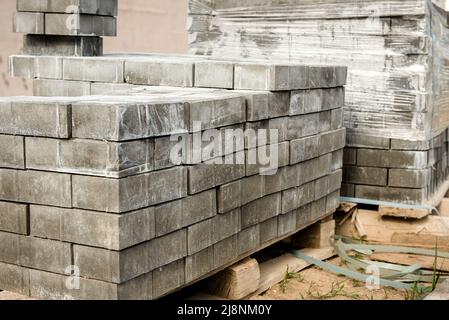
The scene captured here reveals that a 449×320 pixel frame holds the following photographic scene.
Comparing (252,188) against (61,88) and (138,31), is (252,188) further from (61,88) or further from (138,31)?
(138,31)

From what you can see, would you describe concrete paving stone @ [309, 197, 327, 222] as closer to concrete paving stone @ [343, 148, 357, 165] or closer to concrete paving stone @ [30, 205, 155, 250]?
concrete paving stone @ [343, 148, 357, 165]

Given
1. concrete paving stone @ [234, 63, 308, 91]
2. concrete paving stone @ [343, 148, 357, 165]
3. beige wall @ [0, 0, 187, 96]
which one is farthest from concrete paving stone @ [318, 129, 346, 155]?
beige wall @ [0, 0, 187, 96]

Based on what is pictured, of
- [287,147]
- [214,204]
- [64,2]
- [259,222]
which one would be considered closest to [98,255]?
[214,204]

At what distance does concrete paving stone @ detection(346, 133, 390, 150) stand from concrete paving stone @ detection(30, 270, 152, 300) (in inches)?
121

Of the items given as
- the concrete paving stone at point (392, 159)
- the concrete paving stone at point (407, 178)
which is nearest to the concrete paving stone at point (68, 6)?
the concrete paving stone at point (392, 159)

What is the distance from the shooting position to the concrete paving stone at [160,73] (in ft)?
15.3

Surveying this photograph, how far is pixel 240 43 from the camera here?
6465 mm

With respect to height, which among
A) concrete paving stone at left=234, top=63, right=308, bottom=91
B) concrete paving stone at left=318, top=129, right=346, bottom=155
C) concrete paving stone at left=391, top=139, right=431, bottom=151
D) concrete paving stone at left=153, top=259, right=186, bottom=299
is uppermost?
concrete paving stone at left=234, top=63, right=308, bottom=91

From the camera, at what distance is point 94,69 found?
5.02 metres

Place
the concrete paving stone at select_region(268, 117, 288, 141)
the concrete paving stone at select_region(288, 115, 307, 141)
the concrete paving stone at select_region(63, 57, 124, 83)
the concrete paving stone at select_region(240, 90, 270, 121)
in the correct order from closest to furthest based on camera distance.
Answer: the concrete paving stone at select_region(240, 90, 270, 121), the concrete paving stone at select_region(268, 117, 288, 141), the concrete paving stone at select_region(288, 115, 307, 141), the concrete paving stone at select_region(63, 57, 124, 83)

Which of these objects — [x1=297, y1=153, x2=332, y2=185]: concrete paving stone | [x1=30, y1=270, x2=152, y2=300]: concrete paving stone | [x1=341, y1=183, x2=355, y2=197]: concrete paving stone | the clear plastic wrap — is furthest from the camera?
[x1=341, y1=183, x2=355, y2=197]: concrete paving stone

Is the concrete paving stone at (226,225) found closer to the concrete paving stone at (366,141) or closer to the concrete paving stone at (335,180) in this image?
the concrete paving stone at (335,180)

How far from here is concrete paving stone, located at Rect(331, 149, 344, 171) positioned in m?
5.61

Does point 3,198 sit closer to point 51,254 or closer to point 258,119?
point 51,254
